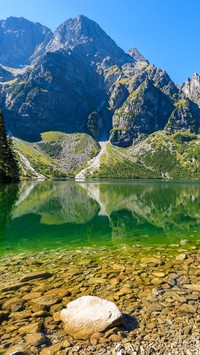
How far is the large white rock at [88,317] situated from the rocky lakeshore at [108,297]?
27cm

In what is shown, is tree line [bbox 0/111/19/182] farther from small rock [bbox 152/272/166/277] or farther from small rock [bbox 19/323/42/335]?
small rock [bbox 19/323/42/335]

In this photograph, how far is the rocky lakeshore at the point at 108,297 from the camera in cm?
966

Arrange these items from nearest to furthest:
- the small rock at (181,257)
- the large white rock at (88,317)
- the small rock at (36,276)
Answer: the large white rock at (88,317)
the small rock at (36,276)
the small rock at (181,257)

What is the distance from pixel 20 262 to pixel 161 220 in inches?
1095

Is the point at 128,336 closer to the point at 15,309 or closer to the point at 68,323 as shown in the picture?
the point at 68,323

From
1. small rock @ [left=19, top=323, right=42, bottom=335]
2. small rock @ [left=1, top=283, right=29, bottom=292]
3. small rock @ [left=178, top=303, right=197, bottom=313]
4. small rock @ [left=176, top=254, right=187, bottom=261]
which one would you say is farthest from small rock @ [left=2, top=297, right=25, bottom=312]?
small rock @ [left=176, top=254, right=187, bottom=261]

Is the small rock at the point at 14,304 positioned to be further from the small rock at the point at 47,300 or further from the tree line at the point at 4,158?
the tree line at the point at 4,158

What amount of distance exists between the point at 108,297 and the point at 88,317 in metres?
3.22

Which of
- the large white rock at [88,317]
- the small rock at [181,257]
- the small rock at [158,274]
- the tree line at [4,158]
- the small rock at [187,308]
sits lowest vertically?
the small rock at [181,257]

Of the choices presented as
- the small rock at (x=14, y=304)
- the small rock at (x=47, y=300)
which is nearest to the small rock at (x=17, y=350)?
the small rock at (x=14, y=304)

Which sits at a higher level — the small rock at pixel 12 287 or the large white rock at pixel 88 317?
the large white rock at pixel 88 317

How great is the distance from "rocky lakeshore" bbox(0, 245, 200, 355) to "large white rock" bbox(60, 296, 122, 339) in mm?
270

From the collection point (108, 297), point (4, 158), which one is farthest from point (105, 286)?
point (4, 158)

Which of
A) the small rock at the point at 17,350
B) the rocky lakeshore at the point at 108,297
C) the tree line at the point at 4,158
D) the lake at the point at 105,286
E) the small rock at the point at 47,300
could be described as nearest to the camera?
the small rock at the point at 17,350
